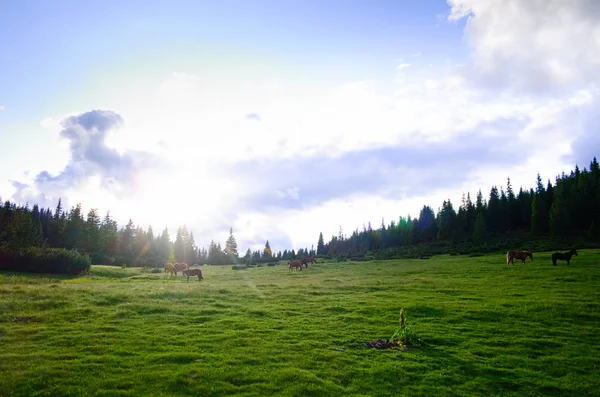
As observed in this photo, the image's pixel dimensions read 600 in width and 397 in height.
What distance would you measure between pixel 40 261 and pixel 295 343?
63.1 meters

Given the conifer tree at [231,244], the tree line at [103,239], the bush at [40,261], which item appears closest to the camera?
the bush at [40,261]

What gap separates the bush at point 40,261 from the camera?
63562mm

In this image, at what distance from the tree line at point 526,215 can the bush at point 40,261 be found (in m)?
86.7

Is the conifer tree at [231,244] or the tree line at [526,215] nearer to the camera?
the tree line at [526,215]

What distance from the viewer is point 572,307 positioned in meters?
27.2

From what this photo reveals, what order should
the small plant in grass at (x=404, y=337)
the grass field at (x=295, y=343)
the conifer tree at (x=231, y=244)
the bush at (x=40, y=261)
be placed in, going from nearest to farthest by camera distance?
the grass field at (x=295, y=343) → the small plant in grass at (x=404, y=337) → the bush at (x=40, y=261) → the conifer tree at (x=231, y=244)

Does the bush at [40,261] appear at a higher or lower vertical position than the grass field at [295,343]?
higher

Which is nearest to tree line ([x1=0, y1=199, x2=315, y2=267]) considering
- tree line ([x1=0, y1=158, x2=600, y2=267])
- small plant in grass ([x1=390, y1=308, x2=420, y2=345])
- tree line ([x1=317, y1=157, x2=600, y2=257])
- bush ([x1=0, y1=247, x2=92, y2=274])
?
tree line ([x1=0, y1=158, x2=600, y2=267])

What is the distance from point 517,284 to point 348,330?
2447cm

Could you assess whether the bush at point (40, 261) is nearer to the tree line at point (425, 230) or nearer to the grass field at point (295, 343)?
the tree line at point (425, 230)

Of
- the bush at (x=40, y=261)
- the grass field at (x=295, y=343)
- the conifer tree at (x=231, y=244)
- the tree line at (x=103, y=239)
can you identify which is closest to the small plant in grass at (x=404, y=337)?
the grass field at (x=295, y=343)

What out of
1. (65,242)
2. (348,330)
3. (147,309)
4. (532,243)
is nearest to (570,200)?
(532,243)

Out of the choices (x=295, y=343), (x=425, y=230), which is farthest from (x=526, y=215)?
(x=295, y=343)

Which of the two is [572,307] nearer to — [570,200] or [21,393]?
[21,393]
